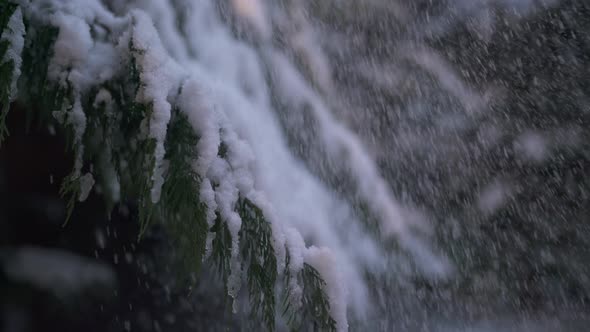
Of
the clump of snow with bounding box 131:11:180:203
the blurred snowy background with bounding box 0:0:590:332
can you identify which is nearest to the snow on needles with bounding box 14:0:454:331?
the clump of snow with bounding box 131:11:180:203

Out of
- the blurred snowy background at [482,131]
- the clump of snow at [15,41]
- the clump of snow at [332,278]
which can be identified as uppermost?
the blurred snowy background at [482,131]

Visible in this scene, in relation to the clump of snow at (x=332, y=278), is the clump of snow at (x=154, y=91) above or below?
above

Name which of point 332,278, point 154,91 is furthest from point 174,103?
point 332,278

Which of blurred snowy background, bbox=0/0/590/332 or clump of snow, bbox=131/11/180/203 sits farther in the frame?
blurred snowy background, bbox=0/0/590/332

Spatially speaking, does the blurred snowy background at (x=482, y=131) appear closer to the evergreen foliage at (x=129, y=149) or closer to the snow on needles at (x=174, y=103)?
the snow on needles at (x=174, y=103)

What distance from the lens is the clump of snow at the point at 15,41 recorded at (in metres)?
0.62

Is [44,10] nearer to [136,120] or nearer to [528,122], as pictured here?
[136,120]

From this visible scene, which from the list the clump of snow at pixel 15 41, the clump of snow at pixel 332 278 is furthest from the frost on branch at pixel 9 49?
the clump of snow at pixel 332 278

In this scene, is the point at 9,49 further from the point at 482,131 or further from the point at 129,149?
the point at 482,131

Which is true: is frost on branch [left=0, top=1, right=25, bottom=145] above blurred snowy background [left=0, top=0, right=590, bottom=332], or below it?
below

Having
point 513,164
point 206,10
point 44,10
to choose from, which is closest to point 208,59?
point 206,10

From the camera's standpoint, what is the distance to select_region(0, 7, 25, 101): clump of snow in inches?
24.5

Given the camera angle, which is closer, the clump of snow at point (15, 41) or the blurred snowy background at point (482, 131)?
the clump of snow at point (15, 41)

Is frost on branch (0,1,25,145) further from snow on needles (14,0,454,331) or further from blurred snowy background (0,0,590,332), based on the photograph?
blurred snowy background (0,0,590,332)
